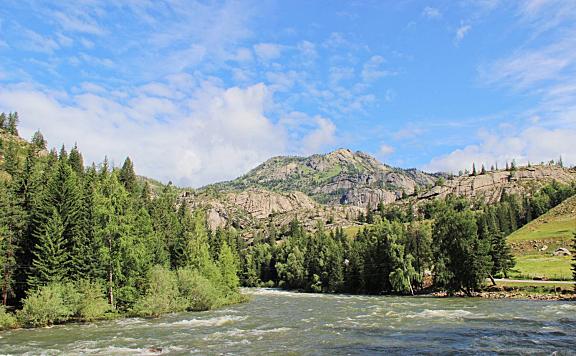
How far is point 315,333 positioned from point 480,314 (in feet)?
77.0

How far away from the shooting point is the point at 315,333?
137ft

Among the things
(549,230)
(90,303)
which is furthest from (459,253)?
(549,230)

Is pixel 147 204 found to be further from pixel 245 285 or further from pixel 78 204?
pixel 245 285

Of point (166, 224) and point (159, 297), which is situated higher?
point (166, 224)

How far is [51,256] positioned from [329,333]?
37.0 metres

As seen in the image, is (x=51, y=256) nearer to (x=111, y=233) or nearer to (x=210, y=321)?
(x=111, y=233)

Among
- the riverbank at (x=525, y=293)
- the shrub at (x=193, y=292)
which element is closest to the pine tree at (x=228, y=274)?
the shrub at (x=193, y=292)

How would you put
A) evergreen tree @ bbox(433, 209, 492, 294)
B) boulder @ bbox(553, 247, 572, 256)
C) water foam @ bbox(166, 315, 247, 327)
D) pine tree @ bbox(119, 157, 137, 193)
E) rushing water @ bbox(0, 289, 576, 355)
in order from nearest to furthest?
rushing water @ bbox(0, 289, 576, 355), water foam @ bbox(166, 315, 247, 327), evergreen tree @ bbox(433, 209, 492, 294), boulder @ bbox(553, 247, 572, 256), pine tree @ bbox(119, 157, 137, 193)

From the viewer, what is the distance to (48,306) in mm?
47906

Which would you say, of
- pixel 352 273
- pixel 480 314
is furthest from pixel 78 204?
pixel 352 273

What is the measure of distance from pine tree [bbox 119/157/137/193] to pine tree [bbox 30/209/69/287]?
61405 mm

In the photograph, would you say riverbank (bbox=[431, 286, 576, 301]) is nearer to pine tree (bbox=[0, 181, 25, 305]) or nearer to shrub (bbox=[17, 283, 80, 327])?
shrub (bbox=[17, 283, 80, 327])

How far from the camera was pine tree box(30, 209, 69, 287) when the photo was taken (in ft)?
175

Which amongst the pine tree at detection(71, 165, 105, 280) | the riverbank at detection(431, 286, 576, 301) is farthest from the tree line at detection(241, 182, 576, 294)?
the pine tree at detection(71, 165, 105, 280)
